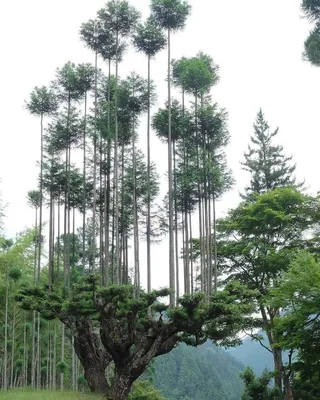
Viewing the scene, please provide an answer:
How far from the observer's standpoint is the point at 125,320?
39.8ft

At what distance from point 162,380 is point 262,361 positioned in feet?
274

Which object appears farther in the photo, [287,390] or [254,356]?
[254,356]

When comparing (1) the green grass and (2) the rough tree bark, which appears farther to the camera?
(2) the rough tree bark

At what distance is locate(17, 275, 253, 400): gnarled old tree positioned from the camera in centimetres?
1110

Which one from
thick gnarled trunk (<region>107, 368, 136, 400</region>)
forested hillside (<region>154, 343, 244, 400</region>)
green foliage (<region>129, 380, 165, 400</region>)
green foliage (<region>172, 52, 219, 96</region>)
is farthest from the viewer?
forested hillside (<region>154, 343, 244, 400</region>)

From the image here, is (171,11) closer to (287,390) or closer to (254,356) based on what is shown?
(287,390)

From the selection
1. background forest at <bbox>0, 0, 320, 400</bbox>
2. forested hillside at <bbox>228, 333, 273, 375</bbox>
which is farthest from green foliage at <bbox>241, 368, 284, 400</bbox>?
forested hillside at <bbox>228, 333, 273, 375</bbox>

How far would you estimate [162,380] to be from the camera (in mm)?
59312

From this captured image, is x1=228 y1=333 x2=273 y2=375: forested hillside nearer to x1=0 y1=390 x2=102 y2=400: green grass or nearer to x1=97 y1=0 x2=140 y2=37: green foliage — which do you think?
x1=97 y1=0 x2=140 y2=37: green foliage

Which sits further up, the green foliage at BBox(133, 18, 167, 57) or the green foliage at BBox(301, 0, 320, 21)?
the green foliage at BBox(301, 0, 320, 21)

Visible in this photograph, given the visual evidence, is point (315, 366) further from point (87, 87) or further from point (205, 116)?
point (87, 87)

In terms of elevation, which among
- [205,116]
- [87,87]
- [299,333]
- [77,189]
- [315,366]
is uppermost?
[87,87]

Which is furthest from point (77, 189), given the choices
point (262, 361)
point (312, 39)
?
point (262, 361)

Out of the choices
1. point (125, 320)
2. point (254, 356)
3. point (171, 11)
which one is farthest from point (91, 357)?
point (254, 356)
